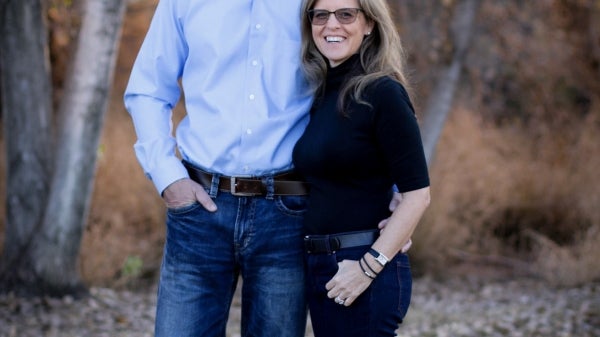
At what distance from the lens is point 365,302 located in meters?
2.46

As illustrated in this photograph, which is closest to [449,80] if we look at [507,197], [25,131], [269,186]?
[507,197]

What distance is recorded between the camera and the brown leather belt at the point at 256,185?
8.68 feet

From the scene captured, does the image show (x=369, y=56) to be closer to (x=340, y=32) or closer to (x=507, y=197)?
(x=340, y=32)

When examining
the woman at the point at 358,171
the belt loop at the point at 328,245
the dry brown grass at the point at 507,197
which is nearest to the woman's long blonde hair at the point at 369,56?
the woman at the point at 358,171

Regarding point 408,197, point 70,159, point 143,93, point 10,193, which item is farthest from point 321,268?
point 10,193

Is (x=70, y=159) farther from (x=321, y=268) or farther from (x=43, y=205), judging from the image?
(x=321, y=268)

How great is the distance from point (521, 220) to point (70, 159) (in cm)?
579

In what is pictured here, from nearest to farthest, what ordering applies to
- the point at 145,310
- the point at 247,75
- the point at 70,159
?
1. the point at 247,75
2. the point at 70,159
3. the point at 145,310

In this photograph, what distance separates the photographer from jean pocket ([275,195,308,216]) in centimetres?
266

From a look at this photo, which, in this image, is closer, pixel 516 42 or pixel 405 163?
pixel 405 163

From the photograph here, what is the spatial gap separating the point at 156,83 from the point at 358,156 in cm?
83

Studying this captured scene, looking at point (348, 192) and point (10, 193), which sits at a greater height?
point (348, 192)

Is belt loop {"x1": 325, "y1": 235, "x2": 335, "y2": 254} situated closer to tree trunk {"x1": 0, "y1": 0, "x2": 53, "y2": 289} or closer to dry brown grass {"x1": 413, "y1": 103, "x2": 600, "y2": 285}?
tree trunk {"x1": 0, "y1": 0, "x2": 53, "y2": 289}

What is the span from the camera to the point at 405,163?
240cm
